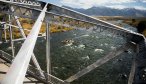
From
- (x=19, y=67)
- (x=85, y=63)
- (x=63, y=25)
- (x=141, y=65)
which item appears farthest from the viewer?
(x=85, y=63)

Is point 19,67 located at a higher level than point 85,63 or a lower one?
higher

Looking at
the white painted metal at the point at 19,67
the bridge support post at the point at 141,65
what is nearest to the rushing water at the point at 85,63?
the bridge support post at the point at 141,65

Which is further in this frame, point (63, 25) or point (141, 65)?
point (63, 25)

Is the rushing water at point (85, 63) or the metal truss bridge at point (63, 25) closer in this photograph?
the metal truss bridge at point (63, 25)

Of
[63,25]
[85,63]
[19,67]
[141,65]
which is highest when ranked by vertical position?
[19,67]

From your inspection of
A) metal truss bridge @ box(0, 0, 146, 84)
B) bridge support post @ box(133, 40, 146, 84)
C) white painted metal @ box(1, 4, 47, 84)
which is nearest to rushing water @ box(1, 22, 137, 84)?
metal truss bridge @ box(0, 0, 146, 84)

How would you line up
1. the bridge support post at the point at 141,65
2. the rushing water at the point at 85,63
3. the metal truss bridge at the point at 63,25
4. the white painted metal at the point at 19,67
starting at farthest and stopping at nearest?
the rushing water at the point at 85,63, the bridge support post at the point at 141,65, the metal truss bridge at the point at 63,25, the white painted metal at the point at 19,67

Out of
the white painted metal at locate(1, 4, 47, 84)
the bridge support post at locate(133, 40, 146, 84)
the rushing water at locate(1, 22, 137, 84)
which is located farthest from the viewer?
the rushing water at locate(1, 22, 137, 84)

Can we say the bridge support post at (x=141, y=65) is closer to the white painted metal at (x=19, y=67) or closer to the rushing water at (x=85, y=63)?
the white painted metal at (x=19, y=67)

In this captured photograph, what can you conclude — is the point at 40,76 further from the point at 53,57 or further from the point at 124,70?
the point at 53,57

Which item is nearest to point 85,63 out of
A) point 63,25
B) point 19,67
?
point 63,25

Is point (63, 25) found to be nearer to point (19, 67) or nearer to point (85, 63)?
point (19, 67)

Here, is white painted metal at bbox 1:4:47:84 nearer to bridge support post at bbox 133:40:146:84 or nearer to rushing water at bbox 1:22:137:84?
bridge support post at bbox 133:40:146:84
